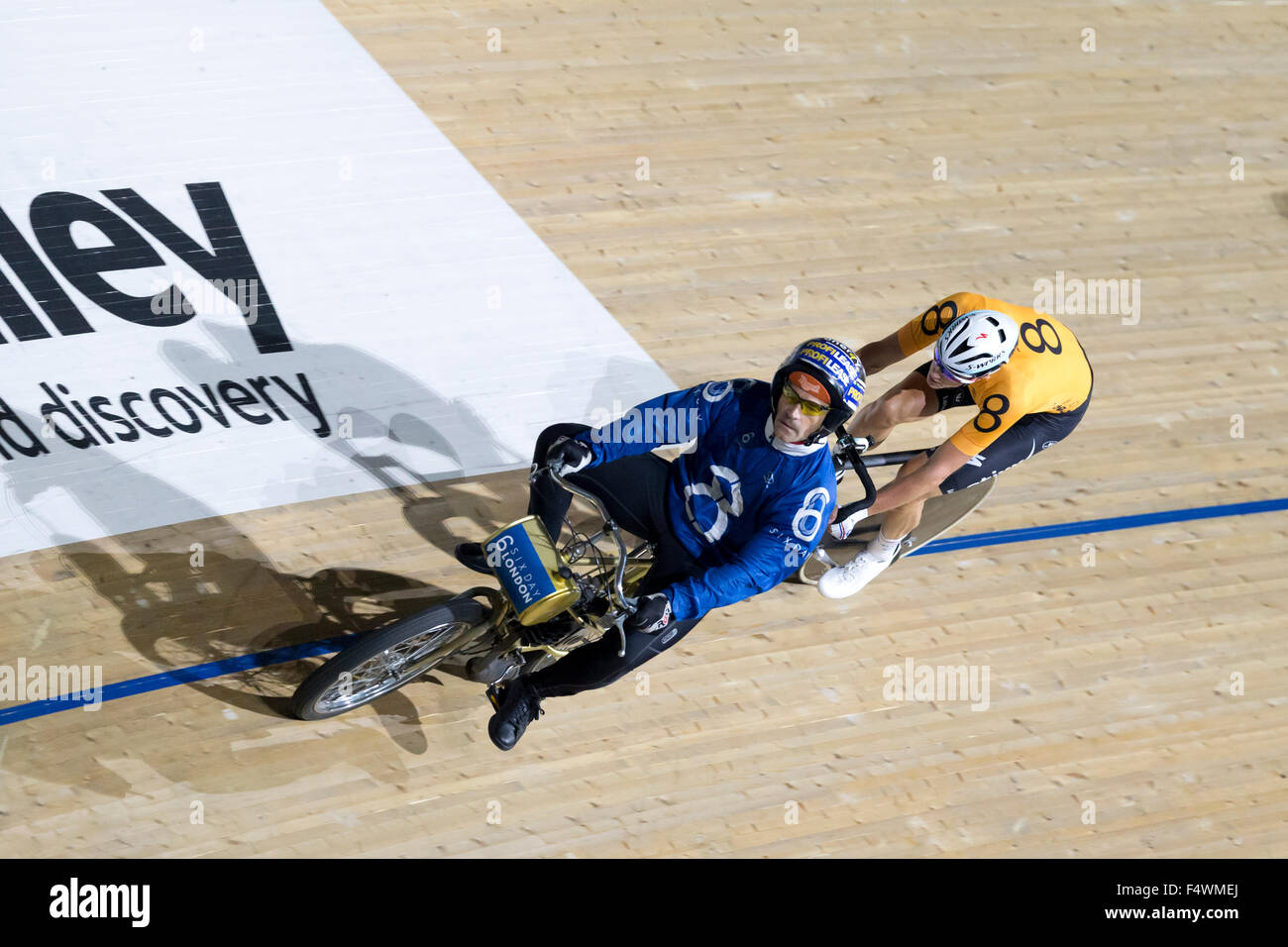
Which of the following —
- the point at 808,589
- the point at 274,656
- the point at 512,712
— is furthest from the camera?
the point at 808,589

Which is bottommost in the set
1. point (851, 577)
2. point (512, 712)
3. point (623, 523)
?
point (512, 712)

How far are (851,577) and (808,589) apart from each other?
23 centimetres

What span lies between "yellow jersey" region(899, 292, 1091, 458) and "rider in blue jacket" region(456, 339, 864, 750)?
1.01 meters

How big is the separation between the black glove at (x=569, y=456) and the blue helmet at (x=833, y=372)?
66 cm

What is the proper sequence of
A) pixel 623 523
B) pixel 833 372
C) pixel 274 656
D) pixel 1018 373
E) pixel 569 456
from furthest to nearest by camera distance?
pixel 274 656, pixel 1018 373, pixel 623 523, pixel 569 456, pixel 833 372

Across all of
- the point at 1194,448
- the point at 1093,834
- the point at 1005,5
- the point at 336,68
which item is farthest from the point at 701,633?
the point at 1005,5

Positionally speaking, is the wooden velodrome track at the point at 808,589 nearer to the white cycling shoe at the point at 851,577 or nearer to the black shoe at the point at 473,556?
the white cycling shoe at the point at 851,577

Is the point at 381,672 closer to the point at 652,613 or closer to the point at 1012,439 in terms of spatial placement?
the point at 652,613

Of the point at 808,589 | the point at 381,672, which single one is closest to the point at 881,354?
the point at 808,589

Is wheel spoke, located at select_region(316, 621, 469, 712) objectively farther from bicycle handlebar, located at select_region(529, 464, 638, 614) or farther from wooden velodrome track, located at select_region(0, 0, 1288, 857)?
bicycle handlebar, located at select_region(529, 464, 638, 614)

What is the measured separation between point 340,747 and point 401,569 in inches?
31.3

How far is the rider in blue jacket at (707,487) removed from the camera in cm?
332

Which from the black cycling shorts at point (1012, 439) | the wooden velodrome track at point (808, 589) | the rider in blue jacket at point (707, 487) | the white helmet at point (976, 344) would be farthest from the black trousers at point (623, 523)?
the black cycling shorts at point (1012, 439)

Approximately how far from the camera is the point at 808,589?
5.06m
